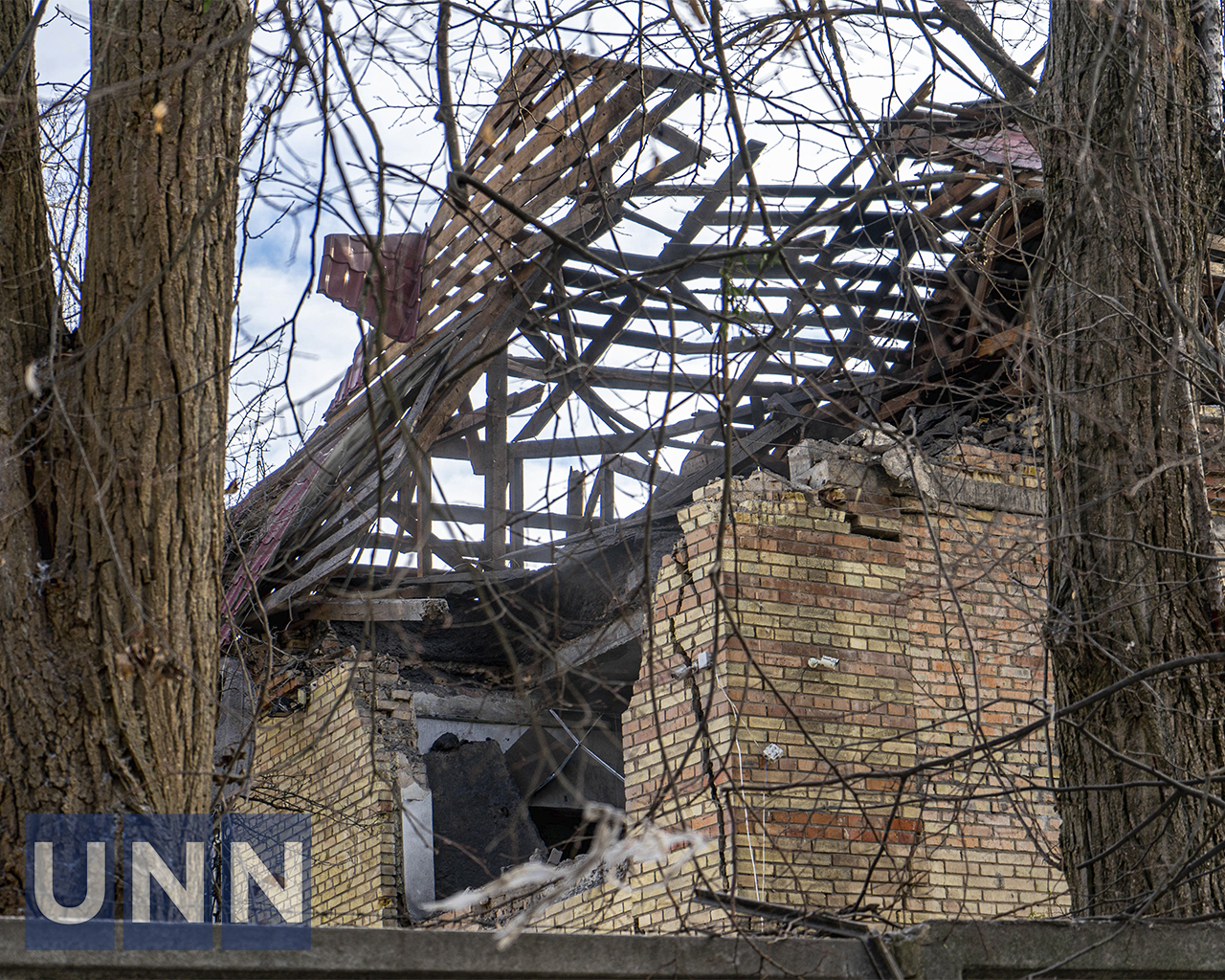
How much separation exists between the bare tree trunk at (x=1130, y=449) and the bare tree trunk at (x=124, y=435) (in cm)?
234

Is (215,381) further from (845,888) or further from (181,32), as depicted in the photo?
(845,888)

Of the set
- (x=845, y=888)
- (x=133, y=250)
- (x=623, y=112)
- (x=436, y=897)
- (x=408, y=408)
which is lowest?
(x=436, y=897)

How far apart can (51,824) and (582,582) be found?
6.42 meters

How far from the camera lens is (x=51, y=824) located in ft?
7.62

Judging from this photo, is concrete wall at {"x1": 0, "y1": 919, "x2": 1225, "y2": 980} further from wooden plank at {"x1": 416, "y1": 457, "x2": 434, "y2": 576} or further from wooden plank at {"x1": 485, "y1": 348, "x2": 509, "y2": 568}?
wooden plank at {"x1": 485, "y1": 348, "x2": 509, "y2": 568}

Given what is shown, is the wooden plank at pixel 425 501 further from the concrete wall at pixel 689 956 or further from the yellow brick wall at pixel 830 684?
the yellow brick wall at pixel 830 684

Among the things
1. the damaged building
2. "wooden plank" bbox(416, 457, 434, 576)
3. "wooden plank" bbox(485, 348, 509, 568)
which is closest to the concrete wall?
"wooden plank" bbox(416, 457, 434, 576)

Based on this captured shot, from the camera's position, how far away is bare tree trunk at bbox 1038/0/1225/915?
3598 mm

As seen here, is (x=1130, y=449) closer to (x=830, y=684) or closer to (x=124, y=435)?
(x=124, y=435)

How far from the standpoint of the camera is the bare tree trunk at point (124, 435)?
7.83ft

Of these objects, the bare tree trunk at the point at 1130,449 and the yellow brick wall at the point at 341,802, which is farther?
the yellow brick wall at the point at 341,802

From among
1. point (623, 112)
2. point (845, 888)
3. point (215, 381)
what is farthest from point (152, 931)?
point (623, 112)

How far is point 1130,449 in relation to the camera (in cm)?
374

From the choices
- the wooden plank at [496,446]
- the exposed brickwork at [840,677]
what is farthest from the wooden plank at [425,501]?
the wooden plank at [496,446]
